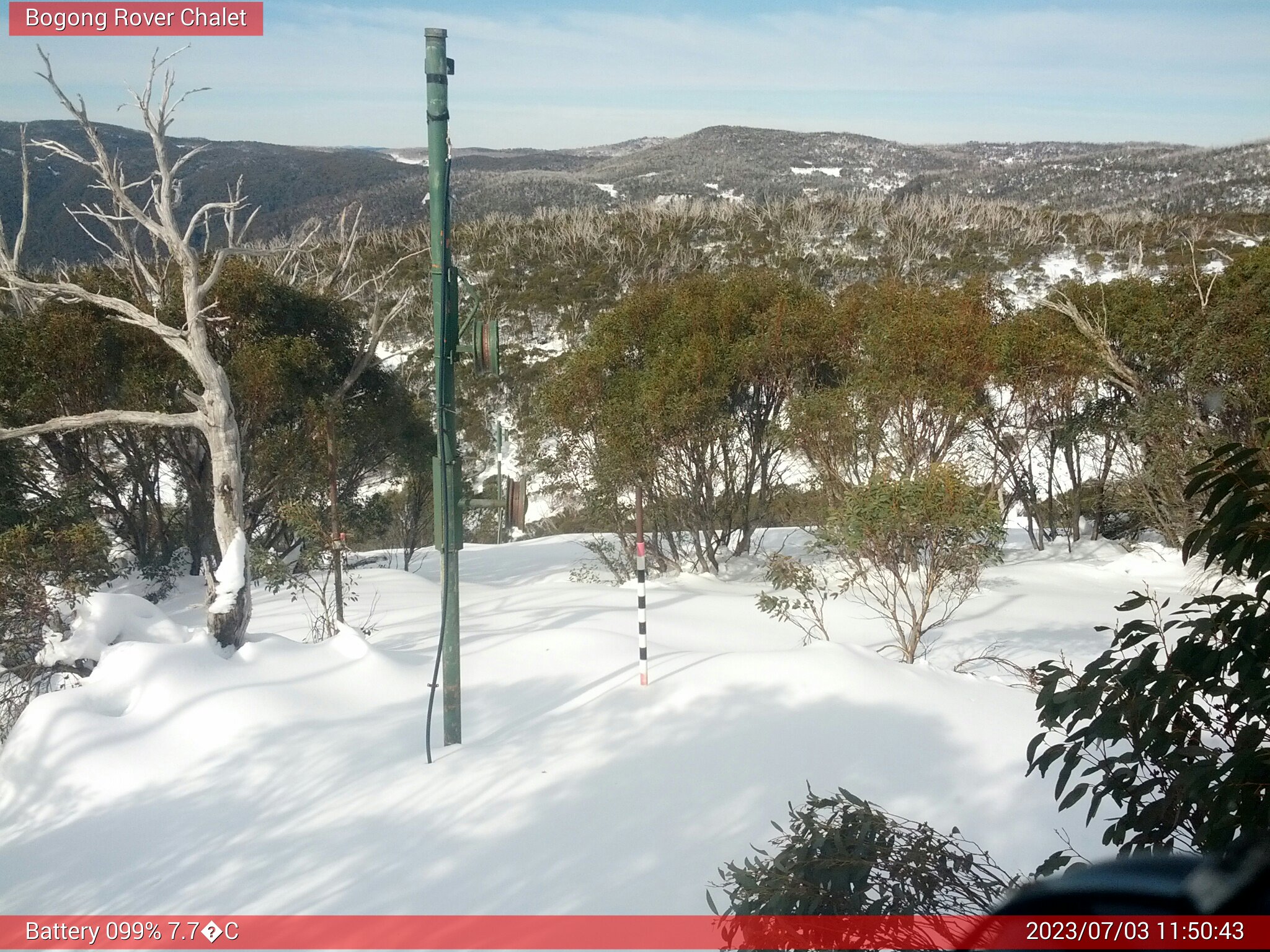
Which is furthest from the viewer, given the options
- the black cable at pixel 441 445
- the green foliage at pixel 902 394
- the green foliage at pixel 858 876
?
the green foliage at pixel 902 394

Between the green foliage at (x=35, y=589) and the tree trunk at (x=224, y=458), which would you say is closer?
the green foliage at (x=35, y=589)

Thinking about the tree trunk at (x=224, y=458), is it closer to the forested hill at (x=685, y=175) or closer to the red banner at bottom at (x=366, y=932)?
the red banner at bottom at (x=366, y=932)

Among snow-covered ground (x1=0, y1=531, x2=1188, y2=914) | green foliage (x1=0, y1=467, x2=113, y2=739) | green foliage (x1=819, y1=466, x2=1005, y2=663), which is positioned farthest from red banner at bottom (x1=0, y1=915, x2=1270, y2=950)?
green foliage (x1=819, y1=466, x2=1005, y2=663)

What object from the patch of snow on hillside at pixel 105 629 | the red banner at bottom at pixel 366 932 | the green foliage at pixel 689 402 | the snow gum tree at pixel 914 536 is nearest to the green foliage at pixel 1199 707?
the red banner at bottom at pixel 366 932

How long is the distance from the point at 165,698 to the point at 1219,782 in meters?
5.17

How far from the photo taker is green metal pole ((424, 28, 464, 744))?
4582 millimetres

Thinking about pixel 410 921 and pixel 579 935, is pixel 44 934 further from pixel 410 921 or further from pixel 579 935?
pixel 579 935

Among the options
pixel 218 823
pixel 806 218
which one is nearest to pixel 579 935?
pixel 218 823

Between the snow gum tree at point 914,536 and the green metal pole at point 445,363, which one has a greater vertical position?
the green metal pole at point 445,363

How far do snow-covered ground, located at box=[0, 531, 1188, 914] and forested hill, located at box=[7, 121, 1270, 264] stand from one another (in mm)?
34023

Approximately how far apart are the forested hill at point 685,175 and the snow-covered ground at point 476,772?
34.0 m

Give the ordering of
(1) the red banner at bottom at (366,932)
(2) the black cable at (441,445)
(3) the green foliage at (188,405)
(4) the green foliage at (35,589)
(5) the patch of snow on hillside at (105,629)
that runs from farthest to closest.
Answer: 1. (3) the green foliage at (188,405)
2. (4) the green foliage at (35,589)
3. (5) the patch of snow on hillside at (105,629)
4. (2) the black cable at (441,445)
5. (1) the red banner at bottom at (366,932)

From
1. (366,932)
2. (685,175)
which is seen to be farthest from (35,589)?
(685,175)

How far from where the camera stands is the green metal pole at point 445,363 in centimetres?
458
